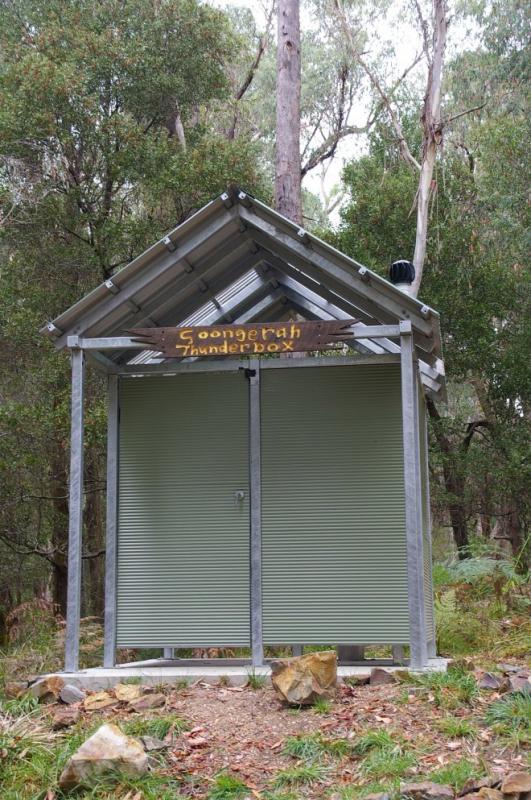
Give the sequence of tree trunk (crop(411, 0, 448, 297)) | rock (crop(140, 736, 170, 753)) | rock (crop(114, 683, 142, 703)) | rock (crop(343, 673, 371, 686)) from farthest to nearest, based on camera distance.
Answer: tree trunk (crop(411, 0, 448, 297)) → rock (crop(343, 673, 371, 686)) → rock (crop(114, 683, 142, 703)) → rock (crop(140, 736, 170, 753))

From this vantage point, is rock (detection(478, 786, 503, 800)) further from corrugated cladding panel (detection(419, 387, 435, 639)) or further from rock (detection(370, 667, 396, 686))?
corrugated cladding panel (detection(419, 387, 435, 639))

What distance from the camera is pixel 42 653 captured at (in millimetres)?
9484

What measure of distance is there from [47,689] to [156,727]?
1.33 metres

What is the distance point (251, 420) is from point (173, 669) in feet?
7.19

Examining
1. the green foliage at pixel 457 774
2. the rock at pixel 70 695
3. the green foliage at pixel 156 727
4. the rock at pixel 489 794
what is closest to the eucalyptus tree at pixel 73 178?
the rock at pixel 70 695

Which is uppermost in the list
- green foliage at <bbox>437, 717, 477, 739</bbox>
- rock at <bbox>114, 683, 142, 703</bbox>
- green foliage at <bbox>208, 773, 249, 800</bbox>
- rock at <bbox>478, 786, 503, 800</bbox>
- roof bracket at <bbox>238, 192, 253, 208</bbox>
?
roof bracket at <bbox>238, 192, 253, 208</bbox>

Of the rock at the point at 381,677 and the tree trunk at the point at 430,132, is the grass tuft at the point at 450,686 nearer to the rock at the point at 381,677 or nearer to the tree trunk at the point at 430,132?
the rock at the point at 381,677

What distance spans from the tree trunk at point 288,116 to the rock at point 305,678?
682 cm

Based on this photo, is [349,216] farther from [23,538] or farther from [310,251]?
[310,251]

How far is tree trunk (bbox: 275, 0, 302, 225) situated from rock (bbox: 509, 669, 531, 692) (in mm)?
7212

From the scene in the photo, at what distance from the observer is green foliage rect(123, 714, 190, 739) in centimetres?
590

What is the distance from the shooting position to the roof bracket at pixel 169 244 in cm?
768

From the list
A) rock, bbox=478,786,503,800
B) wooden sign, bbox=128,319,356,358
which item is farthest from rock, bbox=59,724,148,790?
wooden sign, bbox=128,319,356,358

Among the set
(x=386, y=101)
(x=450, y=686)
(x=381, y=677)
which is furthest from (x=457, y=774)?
(x=386, y=101)
